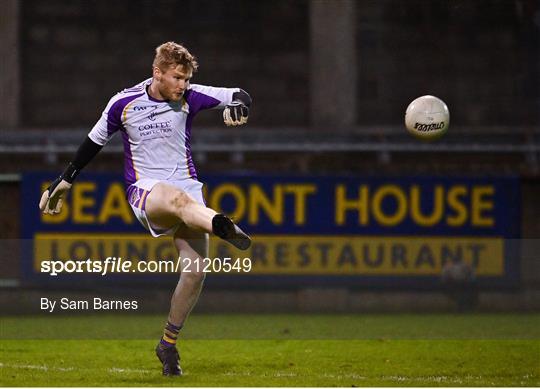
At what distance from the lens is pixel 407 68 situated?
22.4m

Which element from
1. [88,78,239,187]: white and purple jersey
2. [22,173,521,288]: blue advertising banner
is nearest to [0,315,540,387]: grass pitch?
[22,173,521,288]: blue advertising banner

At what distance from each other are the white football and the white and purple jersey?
1.61m

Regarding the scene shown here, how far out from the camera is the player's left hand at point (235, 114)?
24.8 ft

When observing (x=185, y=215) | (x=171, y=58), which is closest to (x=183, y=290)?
(x=185, y=215)

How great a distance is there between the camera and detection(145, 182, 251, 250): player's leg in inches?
276

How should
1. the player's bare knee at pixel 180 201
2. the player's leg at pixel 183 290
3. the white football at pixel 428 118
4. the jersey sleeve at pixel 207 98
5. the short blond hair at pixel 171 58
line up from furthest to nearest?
the white football at pixel 428 118, the jersey sleeve at pixel 207 98, the player's leg at pixel 183 290, the short blond hair at pixel 171 58, the player's bare knee at pixel 180 201

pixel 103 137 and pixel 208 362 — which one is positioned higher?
pixel 103 137

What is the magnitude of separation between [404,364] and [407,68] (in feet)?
46.1

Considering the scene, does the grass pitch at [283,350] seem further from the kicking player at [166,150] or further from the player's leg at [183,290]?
the kicking player at [166,150]

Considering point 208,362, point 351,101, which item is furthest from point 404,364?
point 351,101

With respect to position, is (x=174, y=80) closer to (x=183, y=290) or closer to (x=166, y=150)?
(x=166, y=150)

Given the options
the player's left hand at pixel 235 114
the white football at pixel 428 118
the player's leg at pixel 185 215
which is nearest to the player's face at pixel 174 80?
the player's left hand at pixel 235 114

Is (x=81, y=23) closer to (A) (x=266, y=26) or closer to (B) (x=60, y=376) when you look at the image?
(A) (x=266, y=26)

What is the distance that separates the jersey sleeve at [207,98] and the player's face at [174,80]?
0.81ft
